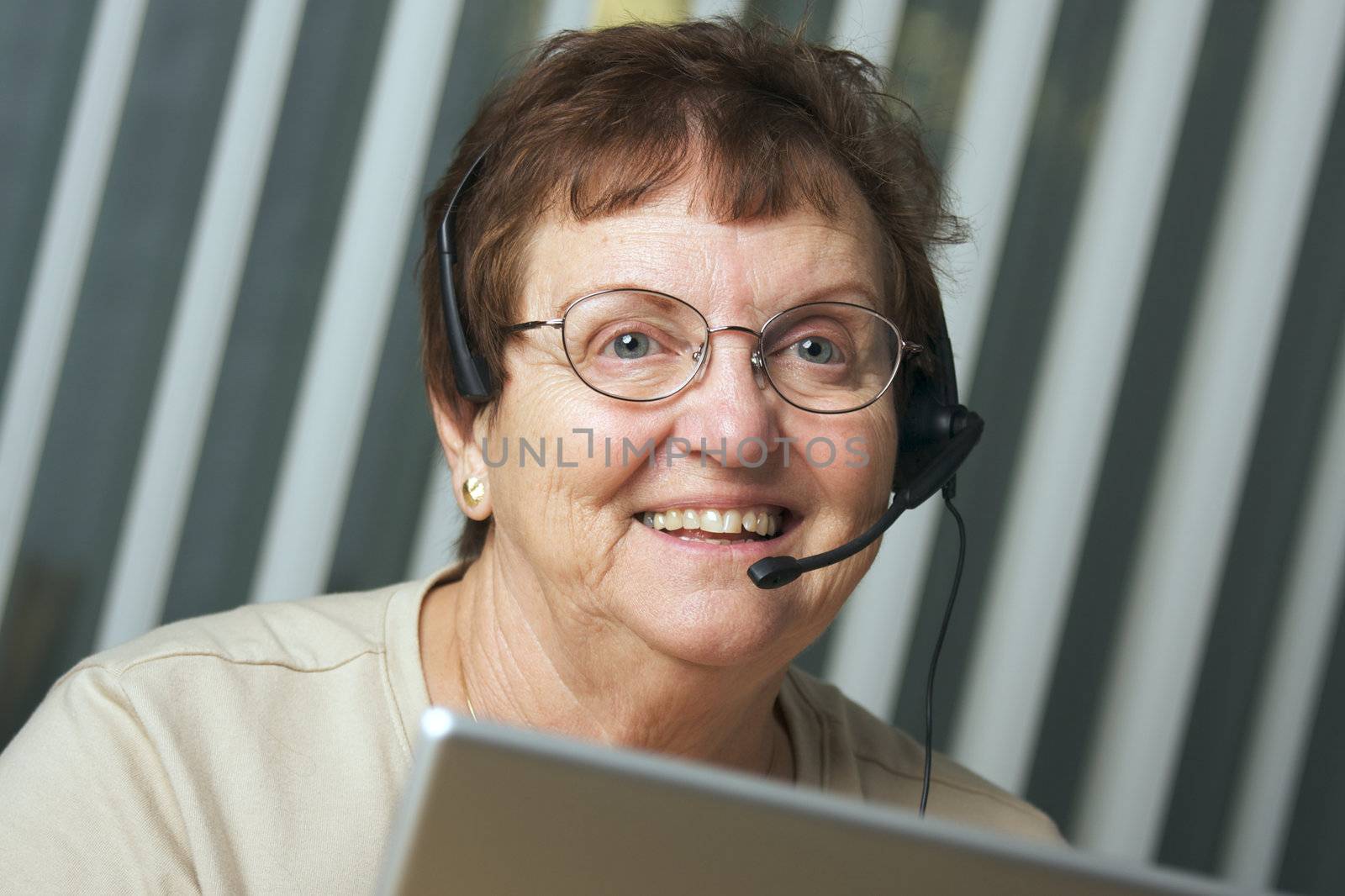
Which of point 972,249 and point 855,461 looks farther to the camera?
point 972,249

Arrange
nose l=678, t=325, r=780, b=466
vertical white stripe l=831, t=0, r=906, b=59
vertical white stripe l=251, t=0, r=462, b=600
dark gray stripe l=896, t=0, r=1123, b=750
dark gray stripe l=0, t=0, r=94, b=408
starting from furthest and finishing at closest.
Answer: dark gray stripe l=896, t=0, r=1123, b=750 → vertical white stripe l=831, t=0, r=906, b=59 → vertical white stripe l=251, t=0, r=462, b=600 → dark gray stripe l=0, t=0, r=94, b=408 → nose l=678, t=325, r=780, b=466

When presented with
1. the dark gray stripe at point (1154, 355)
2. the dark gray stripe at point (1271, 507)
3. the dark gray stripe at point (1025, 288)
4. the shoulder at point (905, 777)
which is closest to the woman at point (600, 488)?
the shoulder at point (905, 777)

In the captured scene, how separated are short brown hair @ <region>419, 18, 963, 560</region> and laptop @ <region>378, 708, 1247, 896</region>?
0.79 m

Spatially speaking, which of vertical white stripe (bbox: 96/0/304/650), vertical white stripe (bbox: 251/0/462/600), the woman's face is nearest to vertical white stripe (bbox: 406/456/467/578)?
vertical white stripe (bbox: 251/0/462/600)

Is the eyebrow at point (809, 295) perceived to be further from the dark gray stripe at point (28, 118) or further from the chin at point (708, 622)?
the dark gray stripe at point (28, 118)

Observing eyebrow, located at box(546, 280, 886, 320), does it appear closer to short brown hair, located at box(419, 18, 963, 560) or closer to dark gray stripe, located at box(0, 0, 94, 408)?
short brown hair, located at box(419, 18, 963, 560)

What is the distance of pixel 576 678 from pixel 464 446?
0.29 m

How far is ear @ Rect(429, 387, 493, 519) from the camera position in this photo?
141 cm

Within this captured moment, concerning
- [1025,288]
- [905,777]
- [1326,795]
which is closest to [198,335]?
[905,777]

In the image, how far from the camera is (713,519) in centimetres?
123

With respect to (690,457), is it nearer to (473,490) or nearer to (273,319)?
(473,490)

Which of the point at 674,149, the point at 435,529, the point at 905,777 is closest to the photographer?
the point at 674,149

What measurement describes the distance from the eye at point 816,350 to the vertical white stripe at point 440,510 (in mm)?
934

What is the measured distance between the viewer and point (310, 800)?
1.18 metres
